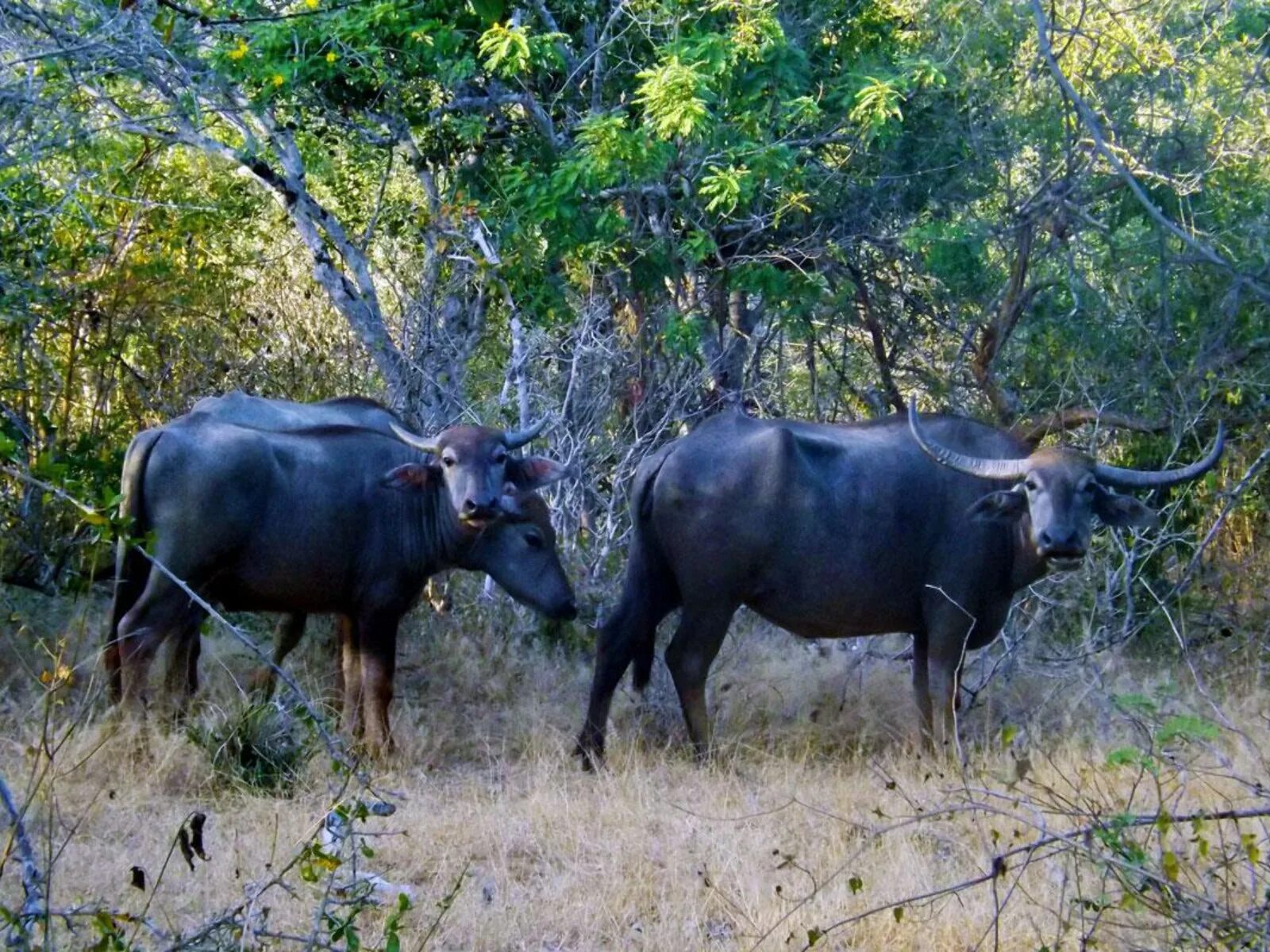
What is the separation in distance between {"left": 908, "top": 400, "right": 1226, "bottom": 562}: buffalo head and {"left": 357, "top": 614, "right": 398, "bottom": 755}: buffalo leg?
2761 mm

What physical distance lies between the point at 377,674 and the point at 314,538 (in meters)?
0.73

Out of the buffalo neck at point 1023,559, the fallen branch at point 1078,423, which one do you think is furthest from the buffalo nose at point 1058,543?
the fallen branch at point 1078,423

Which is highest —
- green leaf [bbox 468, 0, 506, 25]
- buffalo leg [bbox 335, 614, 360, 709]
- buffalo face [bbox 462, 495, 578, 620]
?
green leaf [bbox 468, 0, 506, 25]

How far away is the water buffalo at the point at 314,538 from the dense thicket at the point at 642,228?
1338 millimetres

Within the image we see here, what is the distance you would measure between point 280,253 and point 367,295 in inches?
54.4

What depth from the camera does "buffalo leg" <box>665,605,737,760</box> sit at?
8305 mm

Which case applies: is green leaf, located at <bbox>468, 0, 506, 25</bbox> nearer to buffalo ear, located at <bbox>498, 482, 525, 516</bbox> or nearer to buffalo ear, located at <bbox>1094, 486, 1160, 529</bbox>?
buffalo ear, located at <bbox>498, 482, 525, 516</bbox>

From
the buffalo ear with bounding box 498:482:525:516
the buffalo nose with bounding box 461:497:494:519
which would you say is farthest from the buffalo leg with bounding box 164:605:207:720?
the buffalo ear with bounding box 498:482:525:516

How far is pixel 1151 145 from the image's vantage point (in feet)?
34.7

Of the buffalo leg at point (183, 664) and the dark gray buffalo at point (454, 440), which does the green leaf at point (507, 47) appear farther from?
the buffalo leg at point (183, 664)

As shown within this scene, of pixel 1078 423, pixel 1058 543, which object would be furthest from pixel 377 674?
pixel 1078 423

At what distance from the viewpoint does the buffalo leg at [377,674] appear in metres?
8.16

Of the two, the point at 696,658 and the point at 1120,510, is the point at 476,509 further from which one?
the point at 1120,510

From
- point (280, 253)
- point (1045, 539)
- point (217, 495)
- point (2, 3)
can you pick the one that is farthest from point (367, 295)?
point (2, 3)
